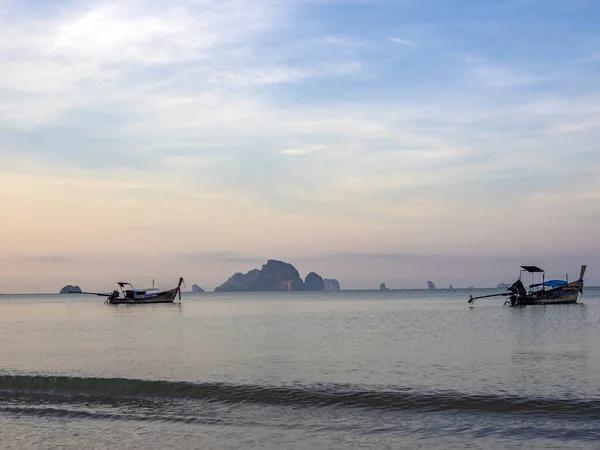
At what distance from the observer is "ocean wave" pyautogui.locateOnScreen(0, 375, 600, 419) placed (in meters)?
21.1

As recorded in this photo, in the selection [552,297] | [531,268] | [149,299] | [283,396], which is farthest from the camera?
[149,299]

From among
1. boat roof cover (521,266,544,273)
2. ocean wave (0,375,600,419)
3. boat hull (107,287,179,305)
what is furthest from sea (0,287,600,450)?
boat hull (107,287,179,305)

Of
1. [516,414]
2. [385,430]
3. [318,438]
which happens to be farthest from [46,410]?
[516,414]

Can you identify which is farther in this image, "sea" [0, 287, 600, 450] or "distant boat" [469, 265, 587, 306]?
"distant boat" [469, 265, 587, 306]

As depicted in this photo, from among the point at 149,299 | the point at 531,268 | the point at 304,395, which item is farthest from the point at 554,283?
the point at 304,395

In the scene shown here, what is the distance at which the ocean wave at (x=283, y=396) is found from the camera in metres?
21.1

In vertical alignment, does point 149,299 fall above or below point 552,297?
below

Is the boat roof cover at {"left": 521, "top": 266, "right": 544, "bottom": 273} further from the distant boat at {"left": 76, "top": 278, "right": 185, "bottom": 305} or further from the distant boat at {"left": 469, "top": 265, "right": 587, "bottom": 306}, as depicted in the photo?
the distant boat at {"left": 76, "top": 278, "right": 185, "bottom": 305}

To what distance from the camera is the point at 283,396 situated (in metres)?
23.8

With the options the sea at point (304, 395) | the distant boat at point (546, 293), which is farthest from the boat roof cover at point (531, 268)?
the sea at point (304, 395)

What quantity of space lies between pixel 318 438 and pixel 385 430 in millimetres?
2205

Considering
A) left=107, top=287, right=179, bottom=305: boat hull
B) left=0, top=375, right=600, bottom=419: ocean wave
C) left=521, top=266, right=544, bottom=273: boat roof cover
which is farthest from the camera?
left=107, top=287, right=179, bottom=305: boat hull

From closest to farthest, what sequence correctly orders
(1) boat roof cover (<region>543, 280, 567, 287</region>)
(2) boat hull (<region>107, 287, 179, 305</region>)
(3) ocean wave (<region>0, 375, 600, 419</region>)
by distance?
1. (3) ocean wave (<region>0, 375, 600, 419</region>)
2. (1) boat roof cover (<region>543, 280, 567, 287</region>)
3. (2) boat hull (<region>107, 287, 179, 305</region>)

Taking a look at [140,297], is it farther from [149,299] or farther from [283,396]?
[283,396]
